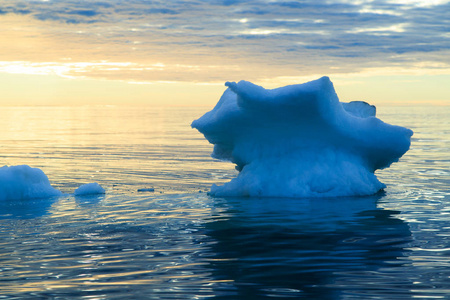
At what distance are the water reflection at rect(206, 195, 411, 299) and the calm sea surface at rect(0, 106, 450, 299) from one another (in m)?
0.03

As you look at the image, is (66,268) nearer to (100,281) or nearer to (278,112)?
(100,281)

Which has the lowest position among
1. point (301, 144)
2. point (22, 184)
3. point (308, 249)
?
point (308, 249)

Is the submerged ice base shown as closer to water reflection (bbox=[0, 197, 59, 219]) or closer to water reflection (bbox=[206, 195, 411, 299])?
water reflection (bbox=[206, 195, 411, 299])

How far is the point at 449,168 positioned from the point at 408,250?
16.0m

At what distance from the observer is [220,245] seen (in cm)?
1078

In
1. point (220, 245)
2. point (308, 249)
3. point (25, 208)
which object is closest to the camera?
point (308, 249)

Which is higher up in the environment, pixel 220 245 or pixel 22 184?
pixel 22 184

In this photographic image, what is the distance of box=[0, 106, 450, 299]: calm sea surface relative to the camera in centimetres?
797

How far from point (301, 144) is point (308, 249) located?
7566 millimetres

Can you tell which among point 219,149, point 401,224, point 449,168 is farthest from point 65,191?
point 449,168

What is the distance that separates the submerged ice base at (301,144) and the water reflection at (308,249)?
141 centimetres

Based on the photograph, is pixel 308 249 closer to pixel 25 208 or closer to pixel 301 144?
pixel 301 144

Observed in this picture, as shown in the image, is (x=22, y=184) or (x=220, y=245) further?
(x=22, y=184)

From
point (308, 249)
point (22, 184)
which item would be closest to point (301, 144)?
point (308, 249)
